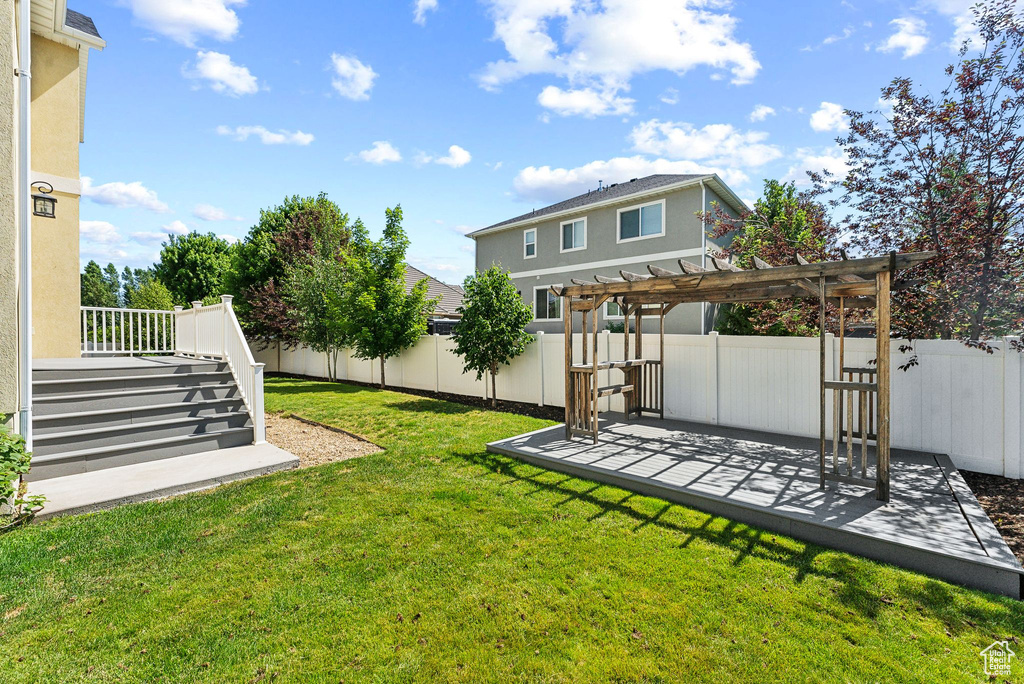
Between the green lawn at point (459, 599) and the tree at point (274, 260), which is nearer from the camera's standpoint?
the green lawn at point (459, 599)

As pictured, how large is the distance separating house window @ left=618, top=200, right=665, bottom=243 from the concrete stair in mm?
12715

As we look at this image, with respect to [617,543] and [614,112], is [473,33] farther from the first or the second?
[617,543]

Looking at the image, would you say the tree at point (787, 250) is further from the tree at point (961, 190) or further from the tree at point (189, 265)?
the tree at point (189, 265)

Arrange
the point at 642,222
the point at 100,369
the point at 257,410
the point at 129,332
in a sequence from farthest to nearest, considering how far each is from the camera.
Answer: the point at 642,222 → the point at 129,332 → the point at 257,410 → the point at 100,369

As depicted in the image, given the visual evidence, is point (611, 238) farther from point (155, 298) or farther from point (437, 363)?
point (155, 298)

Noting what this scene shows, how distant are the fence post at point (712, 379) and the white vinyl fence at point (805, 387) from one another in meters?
0.02

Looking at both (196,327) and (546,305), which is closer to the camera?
(196,327)

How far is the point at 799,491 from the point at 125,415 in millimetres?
8424

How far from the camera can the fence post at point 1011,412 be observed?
5031 millimetres

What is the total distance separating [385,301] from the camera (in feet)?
41.9

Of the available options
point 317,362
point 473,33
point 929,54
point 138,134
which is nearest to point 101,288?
point 317,362

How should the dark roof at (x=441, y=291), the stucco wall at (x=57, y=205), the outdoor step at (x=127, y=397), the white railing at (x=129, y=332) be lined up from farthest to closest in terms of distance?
1. the dark roof at (x=441, y=291)
2. the white railing at (x=129, y=332)
3. the stucco wall at (x=57, y=205)
4. the outdoor step at (x=127, y=397)

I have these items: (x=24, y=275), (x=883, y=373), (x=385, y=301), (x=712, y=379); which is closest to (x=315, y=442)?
(x=24, y=275)

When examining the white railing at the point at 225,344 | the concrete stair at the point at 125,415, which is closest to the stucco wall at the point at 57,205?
the concrete stair at the point at 125,415
